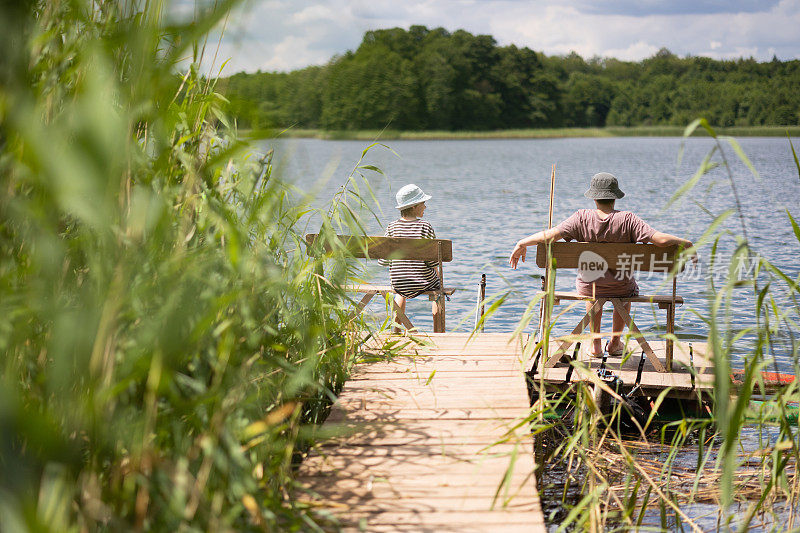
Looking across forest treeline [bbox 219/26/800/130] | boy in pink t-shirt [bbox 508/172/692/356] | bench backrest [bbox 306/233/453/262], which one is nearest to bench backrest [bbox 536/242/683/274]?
boy in pink t-shirt [bbox 508/172/692/356]

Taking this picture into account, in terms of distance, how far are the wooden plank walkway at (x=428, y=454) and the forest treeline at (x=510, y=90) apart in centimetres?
103

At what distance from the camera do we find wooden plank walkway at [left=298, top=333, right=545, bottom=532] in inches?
84.8

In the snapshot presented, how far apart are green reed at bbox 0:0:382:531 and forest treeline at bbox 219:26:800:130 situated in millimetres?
245

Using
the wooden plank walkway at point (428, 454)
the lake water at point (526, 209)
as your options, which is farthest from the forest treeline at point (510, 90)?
the wooden plank walkway at point (428, 454)

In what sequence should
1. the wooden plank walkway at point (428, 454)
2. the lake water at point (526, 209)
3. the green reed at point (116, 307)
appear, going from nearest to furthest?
the green reed at point (116, 307) → the wooden plank walkway at point (428, 454) → the lake water at point (526, 209)

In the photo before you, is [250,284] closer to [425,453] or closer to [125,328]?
[125,328]

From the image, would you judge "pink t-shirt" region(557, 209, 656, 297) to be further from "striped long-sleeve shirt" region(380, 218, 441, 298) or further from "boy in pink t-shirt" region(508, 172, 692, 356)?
"striped long-sleeve shirt" region(380, 218, 441, 298)

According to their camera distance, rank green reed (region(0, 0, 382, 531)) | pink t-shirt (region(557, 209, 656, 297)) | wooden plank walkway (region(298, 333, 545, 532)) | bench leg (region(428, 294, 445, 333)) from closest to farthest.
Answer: green reed (region(0, 0, 382, 531))
wooden plank walkway (region(298, 333, 545, 532))
pink t-shirt (region(557, 209, 656, 297))
bench leg (region(428, 294, 445, 333))

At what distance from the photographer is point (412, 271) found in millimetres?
5535

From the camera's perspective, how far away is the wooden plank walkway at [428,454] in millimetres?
2154

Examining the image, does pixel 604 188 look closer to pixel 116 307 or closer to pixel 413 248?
pixel 413 248

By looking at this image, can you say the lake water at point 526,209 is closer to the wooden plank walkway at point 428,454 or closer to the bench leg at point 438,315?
the wooden plank walkway at point 428,454

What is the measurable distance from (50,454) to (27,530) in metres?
0.30

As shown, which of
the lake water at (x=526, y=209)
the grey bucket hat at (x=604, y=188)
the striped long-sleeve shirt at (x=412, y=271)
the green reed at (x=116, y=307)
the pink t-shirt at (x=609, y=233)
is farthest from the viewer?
the striped long-sleeve shirt at (x=412, y=271)
